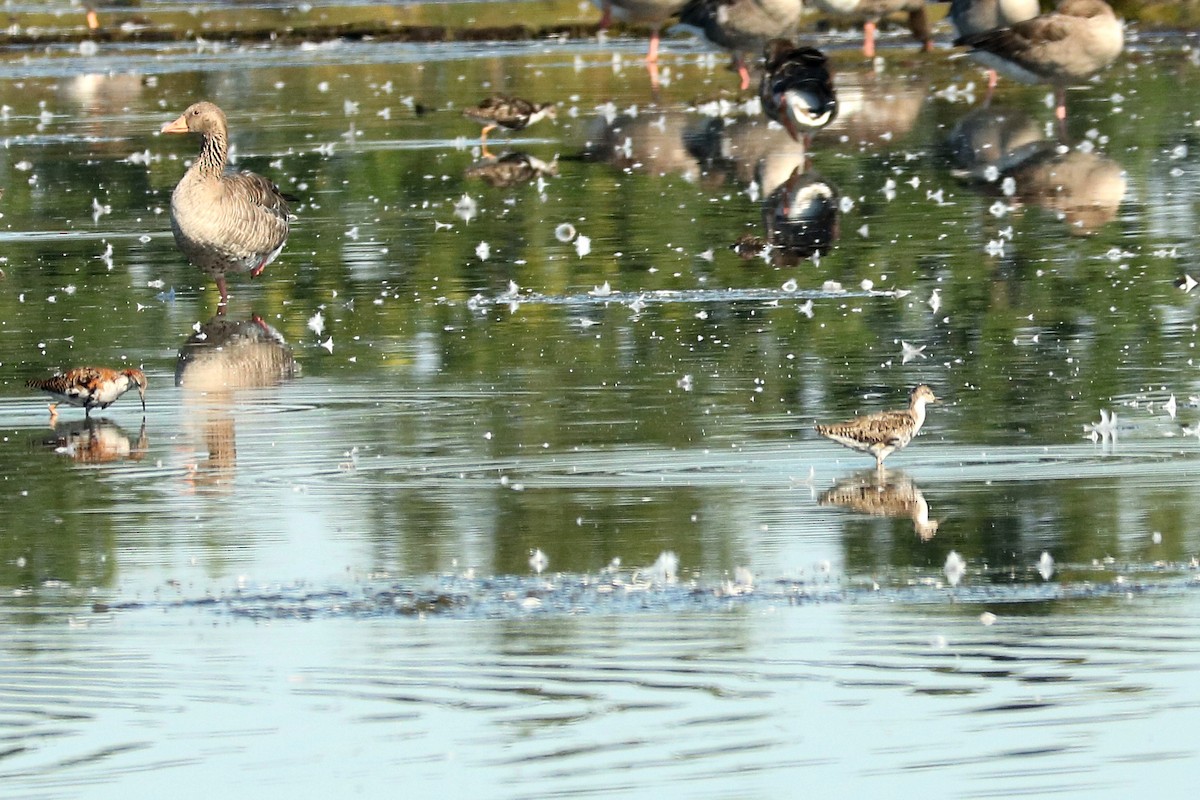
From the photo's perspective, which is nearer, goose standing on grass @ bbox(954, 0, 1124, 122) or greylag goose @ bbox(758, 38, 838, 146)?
greylag goose @ bbox(758, 38, 838, 146)

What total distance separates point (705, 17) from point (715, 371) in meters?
19.0

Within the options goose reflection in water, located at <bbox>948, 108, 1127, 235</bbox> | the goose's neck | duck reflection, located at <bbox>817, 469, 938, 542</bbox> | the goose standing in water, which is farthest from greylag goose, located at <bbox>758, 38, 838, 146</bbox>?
duck reflection, located at <bbox>817, 469, 938, 542</bbox>

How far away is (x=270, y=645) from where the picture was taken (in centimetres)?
795

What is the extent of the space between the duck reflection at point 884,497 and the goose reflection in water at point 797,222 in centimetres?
643

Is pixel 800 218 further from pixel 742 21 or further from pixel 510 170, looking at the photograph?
pixel 742 21

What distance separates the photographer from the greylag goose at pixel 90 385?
39.7ft

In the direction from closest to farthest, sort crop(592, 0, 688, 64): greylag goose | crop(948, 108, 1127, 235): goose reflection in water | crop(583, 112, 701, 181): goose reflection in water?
crop(948, 108, 1127, 235): goose reflection in water, crop(583, 112, 701, 181): goose reflection in water, crop(592, 0, 688, 64): greylag goose

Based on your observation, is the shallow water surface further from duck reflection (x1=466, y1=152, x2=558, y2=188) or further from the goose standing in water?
the goose standing in water

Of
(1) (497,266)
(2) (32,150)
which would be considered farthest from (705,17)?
(1) (497,266)

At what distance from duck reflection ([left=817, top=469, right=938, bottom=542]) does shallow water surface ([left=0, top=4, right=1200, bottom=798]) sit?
3cm

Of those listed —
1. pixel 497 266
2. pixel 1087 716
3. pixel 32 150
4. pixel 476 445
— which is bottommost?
pixel 1087 716

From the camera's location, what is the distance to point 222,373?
13406mm

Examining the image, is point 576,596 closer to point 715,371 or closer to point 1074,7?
point 715,371

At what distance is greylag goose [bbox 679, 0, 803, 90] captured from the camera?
3048 cm
